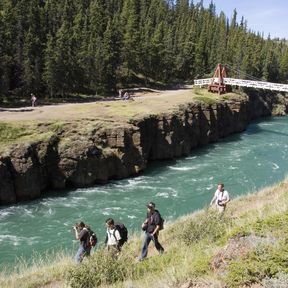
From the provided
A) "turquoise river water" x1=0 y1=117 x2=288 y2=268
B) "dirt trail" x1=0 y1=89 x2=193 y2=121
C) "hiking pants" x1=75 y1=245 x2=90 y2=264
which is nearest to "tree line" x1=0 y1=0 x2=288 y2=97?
"dirt trail" x1=0 y1=89 x2=193 y2=121

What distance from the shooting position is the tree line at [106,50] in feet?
173

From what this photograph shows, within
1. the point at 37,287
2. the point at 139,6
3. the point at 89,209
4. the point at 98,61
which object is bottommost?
the point at 89,209

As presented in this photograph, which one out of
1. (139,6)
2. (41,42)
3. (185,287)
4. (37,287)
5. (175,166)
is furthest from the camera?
(139,6)

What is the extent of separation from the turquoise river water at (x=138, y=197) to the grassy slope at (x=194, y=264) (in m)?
8.07

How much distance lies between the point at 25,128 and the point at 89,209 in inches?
384

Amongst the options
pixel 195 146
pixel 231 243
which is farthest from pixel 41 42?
pixel 231 243

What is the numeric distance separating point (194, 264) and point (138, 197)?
23.7 meters

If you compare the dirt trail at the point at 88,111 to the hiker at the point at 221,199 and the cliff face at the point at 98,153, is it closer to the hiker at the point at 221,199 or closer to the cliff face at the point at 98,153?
the cliff face at the point at 98,153

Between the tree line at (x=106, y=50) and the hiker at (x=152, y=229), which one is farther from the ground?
the tree line at (x=106, y=50)

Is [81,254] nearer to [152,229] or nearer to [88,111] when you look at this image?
[152,229]

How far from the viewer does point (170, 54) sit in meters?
82.7

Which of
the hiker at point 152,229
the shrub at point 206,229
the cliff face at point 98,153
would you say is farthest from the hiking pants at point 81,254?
the cliff face at point 98,153

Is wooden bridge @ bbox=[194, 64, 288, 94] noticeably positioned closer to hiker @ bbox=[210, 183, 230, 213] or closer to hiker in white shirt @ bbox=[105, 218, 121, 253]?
hiker @ bbox=[210, 183, 230, 213]

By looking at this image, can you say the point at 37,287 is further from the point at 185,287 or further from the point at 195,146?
the point at 195,146
